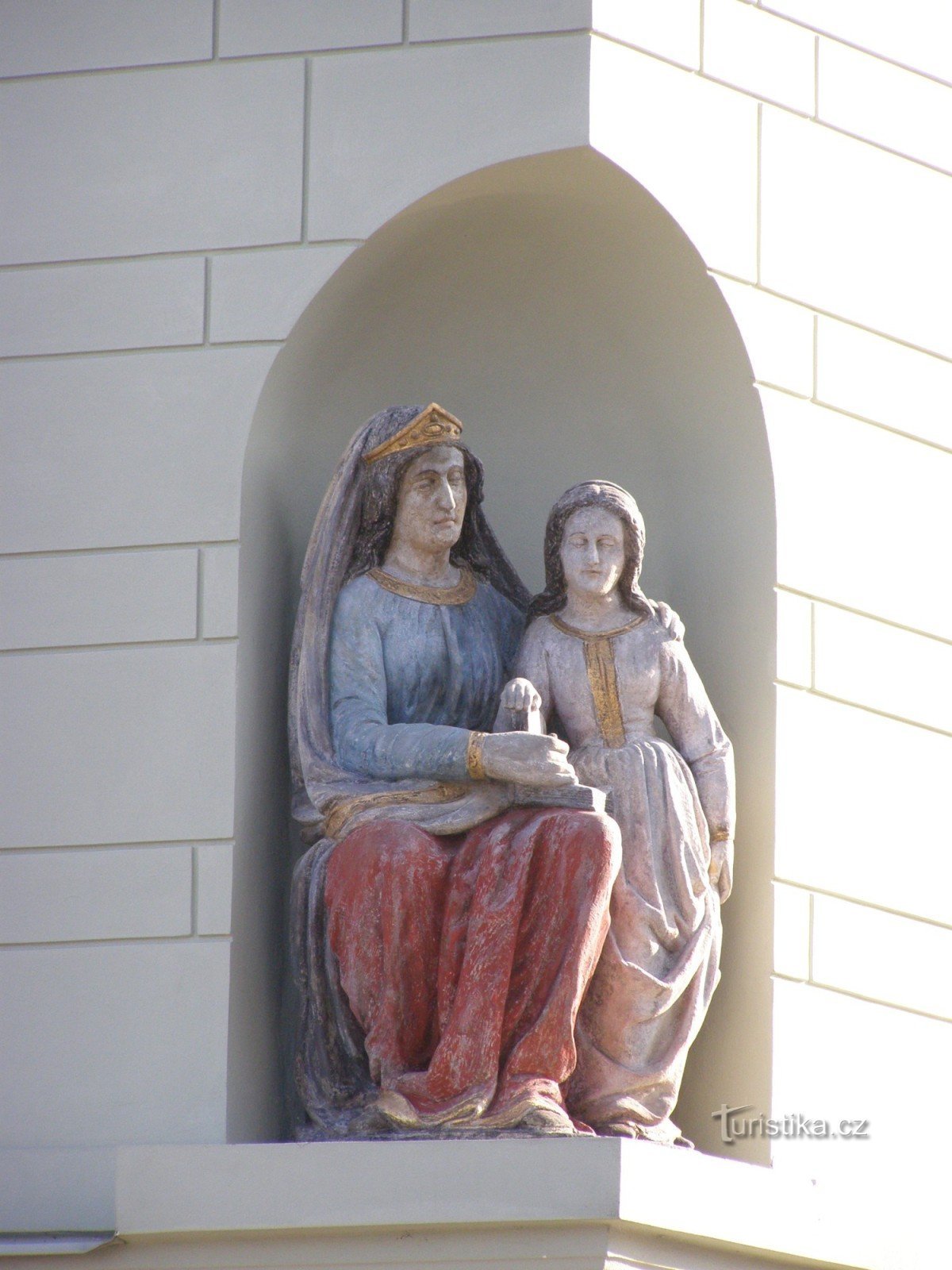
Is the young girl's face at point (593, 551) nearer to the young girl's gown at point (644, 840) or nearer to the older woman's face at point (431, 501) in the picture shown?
the young girl's gown at point (644, 840)

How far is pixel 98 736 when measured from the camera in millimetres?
5332

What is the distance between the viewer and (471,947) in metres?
4.96

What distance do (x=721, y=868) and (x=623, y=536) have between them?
2.21 feet

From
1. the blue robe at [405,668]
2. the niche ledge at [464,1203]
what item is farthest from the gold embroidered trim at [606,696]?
the niche ledge at [464,1203]

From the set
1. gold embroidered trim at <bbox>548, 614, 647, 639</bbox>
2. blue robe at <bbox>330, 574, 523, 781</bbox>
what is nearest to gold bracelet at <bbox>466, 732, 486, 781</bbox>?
blue robe at <bbox>330, 574, 523, 781</bbox>

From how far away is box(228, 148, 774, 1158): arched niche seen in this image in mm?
5344

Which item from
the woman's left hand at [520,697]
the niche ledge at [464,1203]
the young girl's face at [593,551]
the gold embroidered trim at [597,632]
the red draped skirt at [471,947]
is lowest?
the niche ledge at [464,1203]

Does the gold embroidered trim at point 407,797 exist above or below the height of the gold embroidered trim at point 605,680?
below

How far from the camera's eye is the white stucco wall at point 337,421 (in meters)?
5.25

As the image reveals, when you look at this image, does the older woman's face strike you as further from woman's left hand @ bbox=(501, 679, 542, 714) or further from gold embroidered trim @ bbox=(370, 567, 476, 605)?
woman's left hand @ bbox=(501, 679, 542, 714)

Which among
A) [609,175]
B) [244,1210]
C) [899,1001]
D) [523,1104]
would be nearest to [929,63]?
[609,175]

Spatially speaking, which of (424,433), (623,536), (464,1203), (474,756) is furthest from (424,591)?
(464,1203)

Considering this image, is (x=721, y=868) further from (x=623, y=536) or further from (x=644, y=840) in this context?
(x=623, y=536)

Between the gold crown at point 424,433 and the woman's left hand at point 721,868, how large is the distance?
3.16ft
